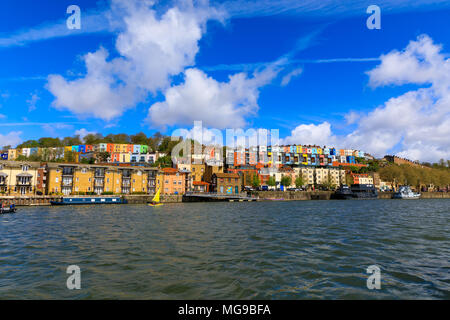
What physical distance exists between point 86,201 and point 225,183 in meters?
48.2

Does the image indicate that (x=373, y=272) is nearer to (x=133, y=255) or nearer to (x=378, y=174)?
(x=133, y=255)

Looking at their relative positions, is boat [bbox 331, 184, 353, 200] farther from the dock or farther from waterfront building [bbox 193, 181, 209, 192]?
waterfront building [bbox 193, 181, 209, 192]

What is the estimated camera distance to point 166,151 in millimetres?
161000

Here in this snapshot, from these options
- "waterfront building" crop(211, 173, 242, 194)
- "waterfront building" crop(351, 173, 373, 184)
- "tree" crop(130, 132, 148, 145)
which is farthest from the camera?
"tree" crop(130, 132, 148, 145)

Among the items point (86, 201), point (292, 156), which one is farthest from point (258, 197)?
point (292, 156)

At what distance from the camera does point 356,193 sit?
374ft

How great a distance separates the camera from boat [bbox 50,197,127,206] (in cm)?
6276

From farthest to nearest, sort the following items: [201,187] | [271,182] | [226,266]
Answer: [271,182], [201,187], [226,266]

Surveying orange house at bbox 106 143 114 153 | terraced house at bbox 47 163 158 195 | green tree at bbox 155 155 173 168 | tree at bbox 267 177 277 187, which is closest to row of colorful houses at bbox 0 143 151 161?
orange house at bbox 106 143 114 153

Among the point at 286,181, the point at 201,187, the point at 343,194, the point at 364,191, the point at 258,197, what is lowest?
the point at 258,197

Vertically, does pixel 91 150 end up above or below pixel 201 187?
above

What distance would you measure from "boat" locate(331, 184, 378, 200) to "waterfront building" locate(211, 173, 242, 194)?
143 feet

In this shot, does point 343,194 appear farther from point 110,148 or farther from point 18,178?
point 110,148

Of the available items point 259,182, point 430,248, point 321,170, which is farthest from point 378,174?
point 430,248
